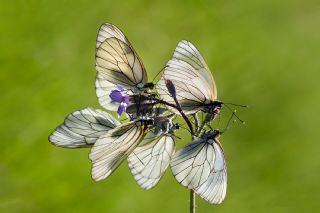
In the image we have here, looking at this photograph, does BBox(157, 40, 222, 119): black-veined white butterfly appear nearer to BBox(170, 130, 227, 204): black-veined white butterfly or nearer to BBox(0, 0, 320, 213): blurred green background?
BBox(170, 130, 227, 204): black-veined white butterfly

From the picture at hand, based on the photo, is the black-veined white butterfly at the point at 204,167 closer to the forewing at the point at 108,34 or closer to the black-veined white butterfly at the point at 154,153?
the black-veined white butterfly at the point at 154,153

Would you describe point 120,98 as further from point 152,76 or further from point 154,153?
point 152,76

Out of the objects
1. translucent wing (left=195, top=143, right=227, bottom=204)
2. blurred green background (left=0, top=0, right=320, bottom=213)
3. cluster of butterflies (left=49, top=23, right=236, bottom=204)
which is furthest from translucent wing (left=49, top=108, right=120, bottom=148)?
blurred green background (left=0, top=0, right=320, bottom=213)

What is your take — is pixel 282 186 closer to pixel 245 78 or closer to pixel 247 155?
pixel 247 155

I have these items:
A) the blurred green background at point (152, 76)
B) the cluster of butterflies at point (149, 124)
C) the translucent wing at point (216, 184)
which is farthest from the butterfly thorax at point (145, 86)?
the blurred green background at point (152, 76)

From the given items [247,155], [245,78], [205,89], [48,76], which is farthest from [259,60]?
[205,89]

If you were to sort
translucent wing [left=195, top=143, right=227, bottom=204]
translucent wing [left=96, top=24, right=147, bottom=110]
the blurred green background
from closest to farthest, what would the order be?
translucent wing [left=195, top=143, right=227, bottom=204] < translucent wing [left=96, top=24, right=147, bottom=110] < the blurred green background
